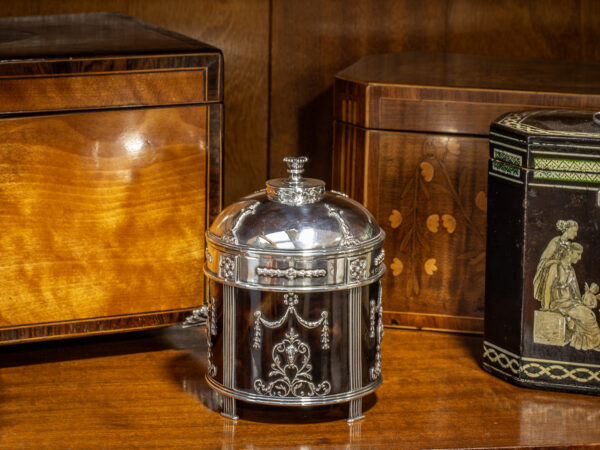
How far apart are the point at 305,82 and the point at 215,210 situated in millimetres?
350

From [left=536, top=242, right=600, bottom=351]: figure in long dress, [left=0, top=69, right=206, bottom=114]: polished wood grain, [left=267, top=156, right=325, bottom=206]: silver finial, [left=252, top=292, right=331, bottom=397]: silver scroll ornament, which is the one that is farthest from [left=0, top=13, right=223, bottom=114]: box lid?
[left=536, top=242, right=600, bottom=351]: figure in long dress

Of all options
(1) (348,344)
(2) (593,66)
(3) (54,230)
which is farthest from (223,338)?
(2) (593,66)

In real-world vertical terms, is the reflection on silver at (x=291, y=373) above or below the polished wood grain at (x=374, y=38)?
below

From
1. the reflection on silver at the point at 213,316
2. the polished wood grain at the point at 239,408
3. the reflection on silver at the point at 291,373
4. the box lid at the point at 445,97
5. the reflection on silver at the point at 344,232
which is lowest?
the polished wood grain at the point at 239,408

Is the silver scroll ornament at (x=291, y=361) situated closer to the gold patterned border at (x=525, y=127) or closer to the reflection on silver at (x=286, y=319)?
the reflection on silver at (x=286, y=319)

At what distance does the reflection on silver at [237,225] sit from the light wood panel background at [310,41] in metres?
0.46

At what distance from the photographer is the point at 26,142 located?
976 millimetres

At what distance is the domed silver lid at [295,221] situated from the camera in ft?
2.85

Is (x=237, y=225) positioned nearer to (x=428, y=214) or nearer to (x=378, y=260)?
(x=378, y=260)

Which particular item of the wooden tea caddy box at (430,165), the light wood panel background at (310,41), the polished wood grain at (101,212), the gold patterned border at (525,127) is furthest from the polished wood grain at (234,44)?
the gold patterned border at (525,127)

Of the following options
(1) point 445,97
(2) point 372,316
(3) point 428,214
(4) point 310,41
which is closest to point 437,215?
(3) point 428,214

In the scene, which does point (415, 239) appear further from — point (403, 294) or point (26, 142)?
point (26, 142)

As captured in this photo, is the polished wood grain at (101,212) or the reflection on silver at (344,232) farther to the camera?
the polished wood grain at (101,212)

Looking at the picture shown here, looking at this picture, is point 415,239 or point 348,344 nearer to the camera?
point 348,344
